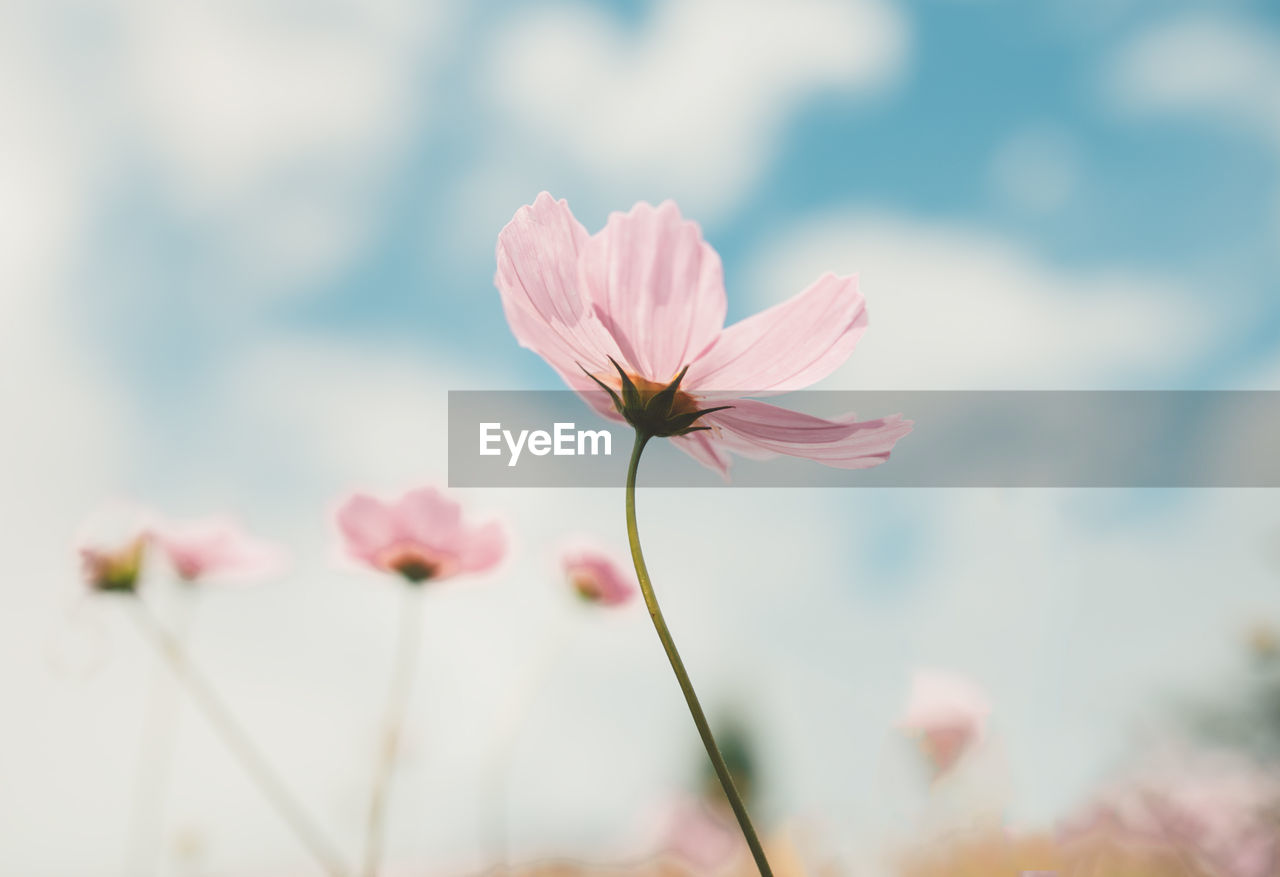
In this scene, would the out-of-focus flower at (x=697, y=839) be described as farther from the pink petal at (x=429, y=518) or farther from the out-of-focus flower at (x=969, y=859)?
the pink petal at (x=429, y=518)

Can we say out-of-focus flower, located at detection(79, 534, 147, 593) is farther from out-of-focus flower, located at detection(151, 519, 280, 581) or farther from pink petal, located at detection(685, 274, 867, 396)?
pink petal, located at detection(685, 274, 867, 396)

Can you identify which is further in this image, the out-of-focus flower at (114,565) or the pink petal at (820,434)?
the out-of-focus flower at (114,565)

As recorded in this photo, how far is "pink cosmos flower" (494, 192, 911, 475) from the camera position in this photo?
1.25 ft

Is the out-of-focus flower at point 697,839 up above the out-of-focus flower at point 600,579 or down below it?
below

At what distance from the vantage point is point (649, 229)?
1.30 ft

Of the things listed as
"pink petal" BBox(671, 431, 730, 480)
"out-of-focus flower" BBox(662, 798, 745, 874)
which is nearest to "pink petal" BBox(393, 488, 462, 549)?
"pink petal" BBox(671, 431, 730, 480)

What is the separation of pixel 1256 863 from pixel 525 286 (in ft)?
2.94

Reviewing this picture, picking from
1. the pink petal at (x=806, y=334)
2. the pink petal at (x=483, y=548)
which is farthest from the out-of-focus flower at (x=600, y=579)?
the pink petal at (x=806, y=334)

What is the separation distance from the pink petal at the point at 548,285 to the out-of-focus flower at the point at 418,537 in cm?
50

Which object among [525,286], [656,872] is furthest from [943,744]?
[656,872]

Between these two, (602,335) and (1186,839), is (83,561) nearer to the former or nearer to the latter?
(602,335)

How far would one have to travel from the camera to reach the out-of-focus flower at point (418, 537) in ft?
2.83

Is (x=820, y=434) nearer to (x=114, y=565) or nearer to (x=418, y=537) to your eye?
Result: (x=418, y=537)

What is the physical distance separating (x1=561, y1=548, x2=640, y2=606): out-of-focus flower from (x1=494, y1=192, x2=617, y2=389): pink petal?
78 cm
